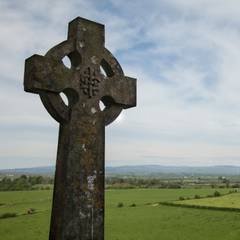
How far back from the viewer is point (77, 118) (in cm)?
368

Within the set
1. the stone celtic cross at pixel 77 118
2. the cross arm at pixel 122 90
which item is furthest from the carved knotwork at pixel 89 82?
the cross arm at pixel 122 90

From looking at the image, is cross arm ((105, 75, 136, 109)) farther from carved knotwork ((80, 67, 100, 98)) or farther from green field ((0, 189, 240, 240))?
green field ((0, 189, 240, 240))

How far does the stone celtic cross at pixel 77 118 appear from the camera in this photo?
342cm

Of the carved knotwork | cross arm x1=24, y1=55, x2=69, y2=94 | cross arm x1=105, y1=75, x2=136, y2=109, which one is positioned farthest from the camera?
cross arm x1=105, y1=75, x2=136, y2=109

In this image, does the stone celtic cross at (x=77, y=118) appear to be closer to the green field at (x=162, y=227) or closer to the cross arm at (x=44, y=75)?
the cross arm at (x=44, y=75)

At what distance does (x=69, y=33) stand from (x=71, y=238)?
3374mm

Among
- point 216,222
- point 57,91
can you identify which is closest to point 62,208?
point 57,91

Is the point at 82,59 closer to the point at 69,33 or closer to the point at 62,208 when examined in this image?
the point at 69,33

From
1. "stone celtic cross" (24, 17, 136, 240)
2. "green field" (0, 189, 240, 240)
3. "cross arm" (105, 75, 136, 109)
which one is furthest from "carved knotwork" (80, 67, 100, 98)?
"green field" (0, 189, 240, 240)

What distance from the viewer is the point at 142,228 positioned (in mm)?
16844

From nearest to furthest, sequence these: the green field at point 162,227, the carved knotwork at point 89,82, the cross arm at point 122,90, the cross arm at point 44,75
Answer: the cross arm at point 44,75 → the carved knotwork at point 89,82 → the cross arm at point 122,90 → the green field at point 162,227

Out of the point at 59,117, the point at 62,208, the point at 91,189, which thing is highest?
the point at 59,117

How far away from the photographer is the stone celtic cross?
3.42 m

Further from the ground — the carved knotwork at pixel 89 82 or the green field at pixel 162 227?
the carved knotwork at pixel 89 82
